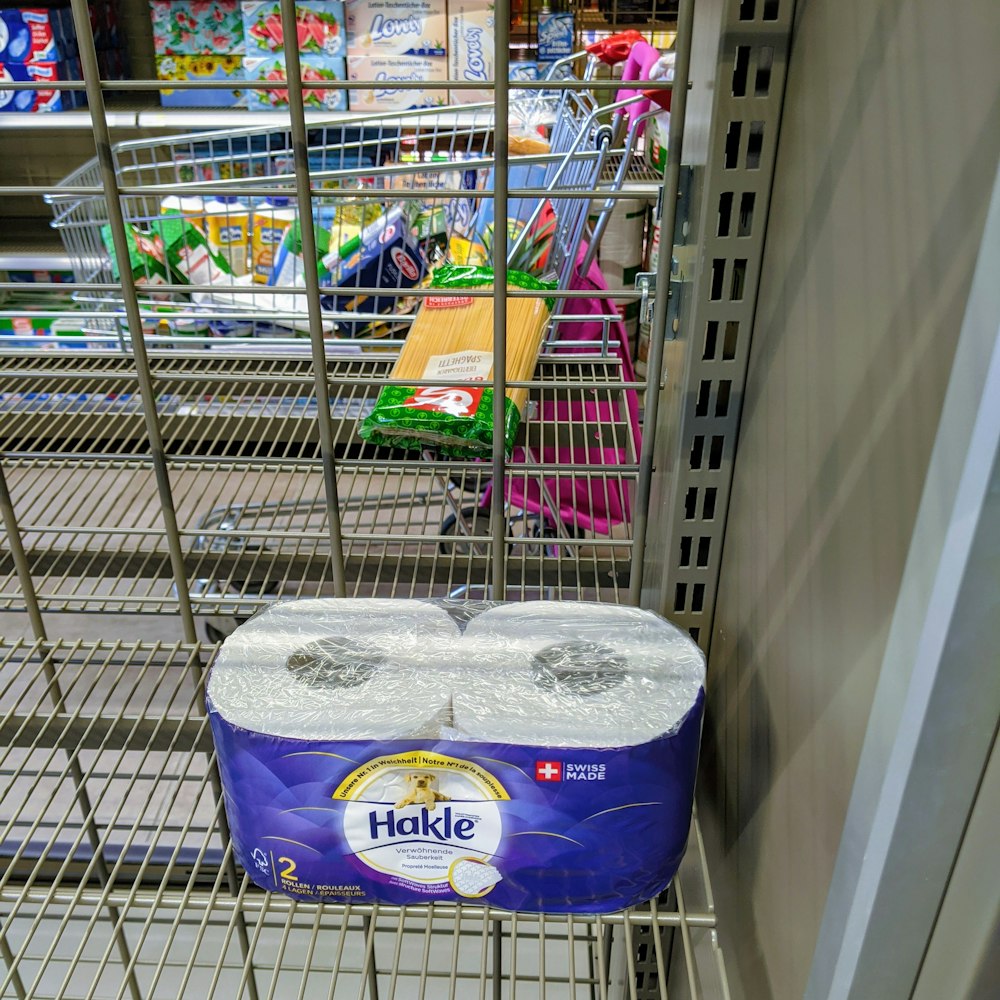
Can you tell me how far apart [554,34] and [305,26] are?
63 cm

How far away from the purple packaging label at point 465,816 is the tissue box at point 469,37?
1.97 metres

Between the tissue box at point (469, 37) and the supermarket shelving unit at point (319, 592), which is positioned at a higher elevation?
the tissue box at point (469, 37)

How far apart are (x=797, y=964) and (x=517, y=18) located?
8.10 ft

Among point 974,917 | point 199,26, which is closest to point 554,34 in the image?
point 199,26

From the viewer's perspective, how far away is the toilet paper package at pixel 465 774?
594 millimetres

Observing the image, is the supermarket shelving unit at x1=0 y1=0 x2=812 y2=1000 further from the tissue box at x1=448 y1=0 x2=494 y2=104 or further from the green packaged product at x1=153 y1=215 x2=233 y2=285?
the tissue box at x1=448 y1=0 x2=494 y2=104

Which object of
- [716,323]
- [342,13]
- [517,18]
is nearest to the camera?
[716,323]

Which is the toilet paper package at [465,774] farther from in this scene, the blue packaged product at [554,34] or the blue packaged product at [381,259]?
the blue packaged product at [554,34]

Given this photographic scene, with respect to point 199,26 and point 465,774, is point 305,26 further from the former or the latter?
point 465,774

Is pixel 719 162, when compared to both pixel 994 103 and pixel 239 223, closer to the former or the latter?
pixel 994 103

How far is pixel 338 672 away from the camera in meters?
0.67

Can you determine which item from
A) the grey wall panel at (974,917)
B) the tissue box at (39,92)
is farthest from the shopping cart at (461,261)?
the grey wall panel at (974,917)

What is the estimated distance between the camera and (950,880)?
Result: 40 cm

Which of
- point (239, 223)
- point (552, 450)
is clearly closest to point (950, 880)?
point (552, 450)
